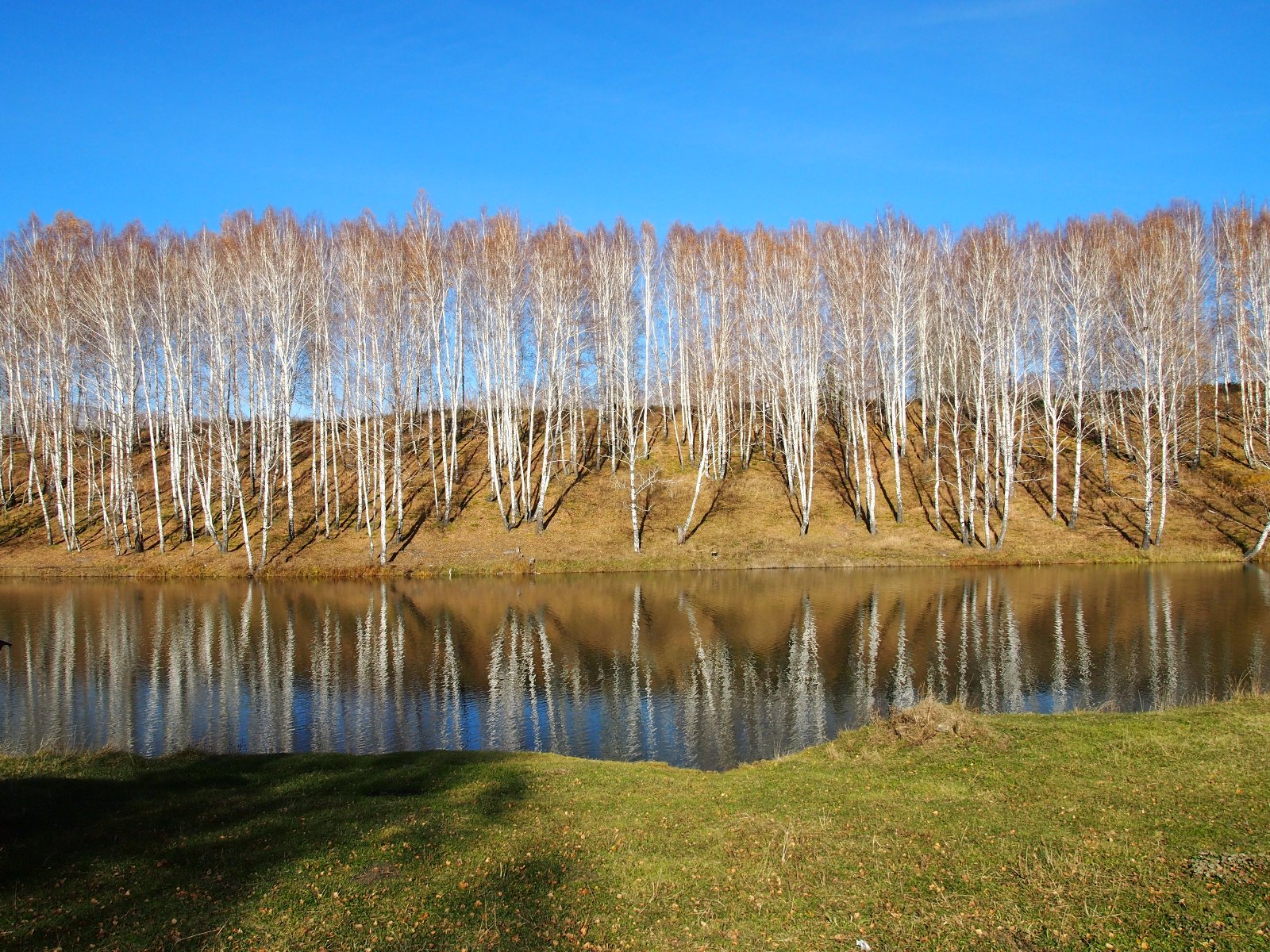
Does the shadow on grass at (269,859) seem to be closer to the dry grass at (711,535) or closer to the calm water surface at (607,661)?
the calm water surface at (607,661)

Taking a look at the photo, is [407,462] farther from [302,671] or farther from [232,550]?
[302,671]

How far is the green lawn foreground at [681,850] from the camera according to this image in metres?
6.02

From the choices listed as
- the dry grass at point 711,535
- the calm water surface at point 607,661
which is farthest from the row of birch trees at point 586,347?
the calm water surface at point 607,661

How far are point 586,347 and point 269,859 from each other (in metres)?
37.9

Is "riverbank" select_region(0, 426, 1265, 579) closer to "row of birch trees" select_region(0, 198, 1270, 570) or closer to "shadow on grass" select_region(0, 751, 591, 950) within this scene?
"row of birch trees" select_region(0, 198, 1270, 570)

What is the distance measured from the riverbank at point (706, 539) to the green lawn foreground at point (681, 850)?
2593cm

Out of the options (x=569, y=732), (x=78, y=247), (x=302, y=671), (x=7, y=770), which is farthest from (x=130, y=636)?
(x=78, y=247)

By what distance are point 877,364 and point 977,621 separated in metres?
27.7

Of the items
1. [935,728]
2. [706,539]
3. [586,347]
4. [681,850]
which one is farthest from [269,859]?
[586,347]

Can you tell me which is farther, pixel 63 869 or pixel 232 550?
pixel 232 550

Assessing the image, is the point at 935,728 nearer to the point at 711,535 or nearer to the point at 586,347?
the point at 711,535

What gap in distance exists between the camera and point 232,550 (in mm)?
39062

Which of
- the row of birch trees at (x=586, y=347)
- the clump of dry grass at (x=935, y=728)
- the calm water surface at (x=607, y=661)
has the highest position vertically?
the row of birch trees at (x=586, y=347)

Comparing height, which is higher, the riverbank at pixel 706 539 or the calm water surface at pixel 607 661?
the riverbank at pixel 706 539
